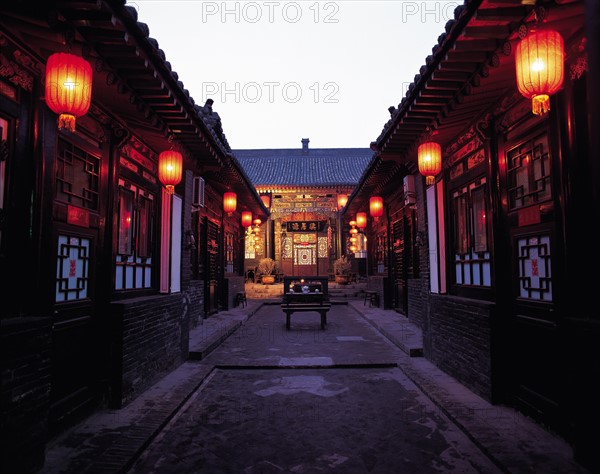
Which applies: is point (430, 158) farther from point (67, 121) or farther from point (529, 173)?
point (67, 121)

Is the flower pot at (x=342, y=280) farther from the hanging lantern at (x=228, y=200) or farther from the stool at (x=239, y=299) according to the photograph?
the hanging lantern at (x=228, y=200)

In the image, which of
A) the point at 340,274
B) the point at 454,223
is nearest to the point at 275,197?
the point at 340,274

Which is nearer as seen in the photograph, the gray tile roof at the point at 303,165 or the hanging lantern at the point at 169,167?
the hanging lantern at the point at 169,167

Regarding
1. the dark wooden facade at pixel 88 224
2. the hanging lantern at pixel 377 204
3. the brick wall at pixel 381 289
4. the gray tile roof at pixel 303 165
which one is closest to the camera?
the dark wooden facade at pixel 88 224

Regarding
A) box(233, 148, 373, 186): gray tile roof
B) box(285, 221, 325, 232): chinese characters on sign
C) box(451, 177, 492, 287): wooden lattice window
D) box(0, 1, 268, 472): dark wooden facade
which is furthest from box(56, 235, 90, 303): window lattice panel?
box(233, 148, 373, 186): gray tile roof

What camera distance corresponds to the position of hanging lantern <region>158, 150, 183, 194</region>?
18.7 feet

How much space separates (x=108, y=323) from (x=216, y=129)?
6.06 meters

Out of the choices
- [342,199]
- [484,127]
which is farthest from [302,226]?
[484,127]

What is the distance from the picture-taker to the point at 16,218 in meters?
3.19

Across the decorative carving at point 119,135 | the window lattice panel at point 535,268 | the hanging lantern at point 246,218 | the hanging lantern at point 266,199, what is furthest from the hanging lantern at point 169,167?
the hanging lantern at point 266,199

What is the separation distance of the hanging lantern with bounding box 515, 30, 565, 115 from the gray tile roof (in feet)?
67.8

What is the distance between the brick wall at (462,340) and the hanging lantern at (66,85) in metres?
4.45

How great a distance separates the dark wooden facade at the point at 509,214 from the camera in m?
3.10

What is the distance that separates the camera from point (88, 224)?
4273mm
